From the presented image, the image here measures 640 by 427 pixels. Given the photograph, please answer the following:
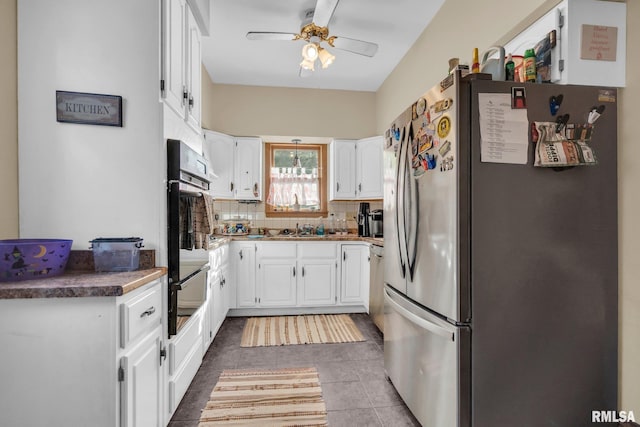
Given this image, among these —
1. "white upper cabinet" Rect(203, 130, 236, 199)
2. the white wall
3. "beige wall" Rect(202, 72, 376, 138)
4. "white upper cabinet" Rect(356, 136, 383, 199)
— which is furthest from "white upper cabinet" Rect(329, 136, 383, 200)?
the white wall

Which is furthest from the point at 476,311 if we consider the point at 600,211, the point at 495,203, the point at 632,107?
the point at 632,107

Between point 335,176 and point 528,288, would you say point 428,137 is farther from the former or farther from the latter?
point 335,176

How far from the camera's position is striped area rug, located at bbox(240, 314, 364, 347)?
9.89 feet

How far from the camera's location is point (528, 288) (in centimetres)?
146

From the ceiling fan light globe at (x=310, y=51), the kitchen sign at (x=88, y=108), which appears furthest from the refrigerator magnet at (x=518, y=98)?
the kitchen sign at (x=88, y=108)

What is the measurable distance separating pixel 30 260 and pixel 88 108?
75cm

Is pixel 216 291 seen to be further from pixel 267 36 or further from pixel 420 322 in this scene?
pixel 267 36

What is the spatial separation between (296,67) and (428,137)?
2.70 metres

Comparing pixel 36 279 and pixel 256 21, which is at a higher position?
pixel 256 21

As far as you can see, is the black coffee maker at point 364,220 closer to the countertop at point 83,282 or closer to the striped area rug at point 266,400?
the striped area rug at point 266,400

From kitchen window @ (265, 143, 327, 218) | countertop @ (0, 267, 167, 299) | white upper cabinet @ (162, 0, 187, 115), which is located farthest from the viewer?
kitchen window @ (265, 143, 327, 218)

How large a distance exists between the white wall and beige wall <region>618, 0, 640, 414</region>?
85.2 inches

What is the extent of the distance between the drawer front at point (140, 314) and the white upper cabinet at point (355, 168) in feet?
9.55

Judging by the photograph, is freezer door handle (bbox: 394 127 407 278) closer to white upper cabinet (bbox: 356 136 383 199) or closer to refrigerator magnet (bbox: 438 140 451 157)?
refrigerator magnet (bbox: 438 140 451 157)
